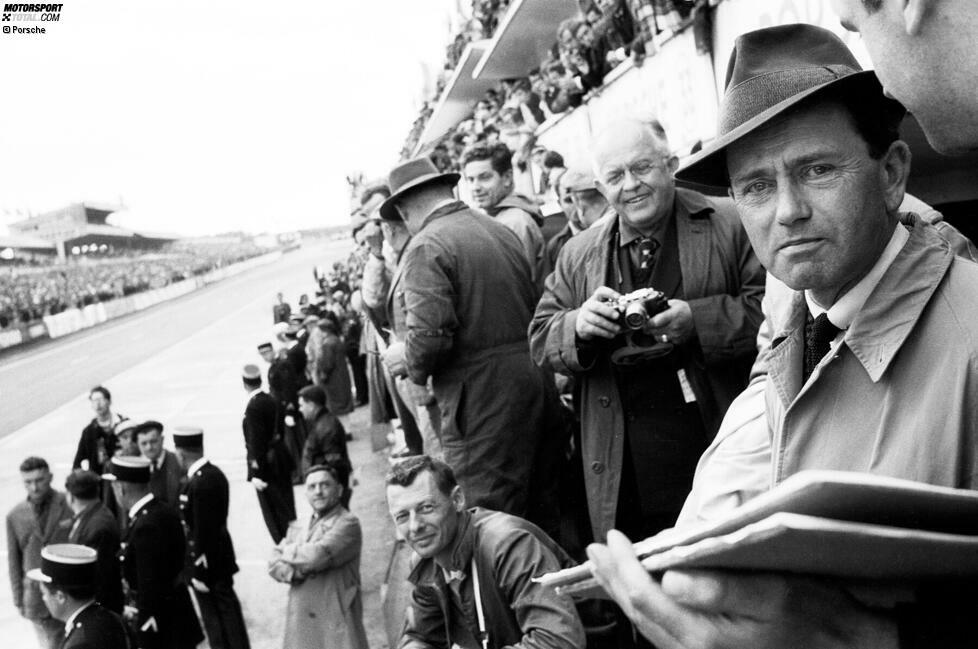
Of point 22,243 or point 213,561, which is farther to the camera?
point 22,243

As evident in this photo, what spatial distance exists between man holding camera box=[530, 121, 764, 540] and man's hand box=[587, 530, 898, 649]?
2113 mm

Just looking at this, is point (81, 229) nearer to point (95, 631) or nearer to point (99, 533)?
point (99, 533)

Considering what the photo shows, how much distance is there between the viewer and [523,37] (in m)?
12.1

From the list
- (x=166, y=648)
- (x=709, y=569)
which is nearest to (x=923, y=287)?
(x=709, y=569)

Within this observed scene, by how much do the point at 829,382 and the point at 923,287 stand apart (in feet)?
0.65

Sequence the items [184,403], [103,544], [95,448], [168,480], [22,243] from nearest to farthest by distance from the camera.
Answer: [103,544] → [168,480] → [95,448] → [184,403] → [22,243]

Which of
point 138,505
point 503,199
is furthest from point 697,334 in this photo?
point 138,505

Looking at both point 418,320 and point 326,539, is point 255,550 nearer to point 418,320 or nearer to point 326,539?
point 326,539

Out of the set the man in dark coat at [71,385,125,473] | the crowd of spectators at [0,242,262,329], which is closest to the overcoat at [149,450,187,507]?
the man in dark coat at [71,385,125,473]

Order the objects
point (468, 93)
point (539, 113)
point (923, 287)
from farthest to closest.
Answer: point (468, 93), point (539, 113), point (923, 287)

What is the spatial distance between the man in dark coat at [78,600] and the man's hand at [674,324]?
349 cm

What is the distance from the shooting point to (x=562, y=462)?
455cm

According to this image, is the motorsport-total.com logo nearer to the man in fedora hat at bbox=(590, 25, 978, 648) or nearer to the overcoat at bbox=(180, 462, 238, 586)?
the overcoat at bbox=(180, 462, 238, 586)

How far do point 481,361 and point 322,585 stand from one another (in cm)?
240
